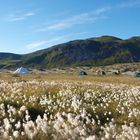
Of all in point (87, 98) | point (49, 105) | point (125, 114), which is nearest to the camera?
point (125, 114)

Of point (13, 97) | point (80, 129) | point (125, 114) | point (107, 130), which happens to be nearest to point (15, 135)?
point (80, 129)

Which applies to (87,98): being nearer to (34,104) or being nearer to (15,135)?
(34,104)

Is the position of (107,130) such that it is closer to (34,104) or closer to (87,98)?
(34,104)

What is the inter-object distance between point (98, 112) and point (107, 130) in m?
5.88

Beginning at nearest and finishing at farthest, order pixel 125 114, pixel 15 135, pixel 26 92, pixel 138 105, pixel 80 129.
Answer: pixel 15 135 → pixel 80 129 → pixel 125 114 → pixel 138 105 → pixel 26 92

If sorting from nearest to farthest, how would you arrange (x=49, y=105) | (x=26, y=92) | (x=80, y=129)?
(x=80, y=129)
(x=49, y=105)
(x=26, y=92)

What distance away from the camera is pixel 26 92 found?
20.0m

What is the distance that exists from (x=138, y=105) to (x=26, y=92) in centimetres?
576

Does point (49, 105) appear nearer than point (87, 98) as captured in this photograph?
Yes

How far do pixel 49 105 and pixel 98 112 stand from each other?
1.97m

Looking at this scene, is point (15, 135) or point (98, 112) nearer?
point (15, 135)

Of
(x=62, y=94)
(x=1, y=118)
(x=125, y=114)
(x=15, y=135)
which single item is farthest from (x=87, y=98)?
(x=15, y=135)

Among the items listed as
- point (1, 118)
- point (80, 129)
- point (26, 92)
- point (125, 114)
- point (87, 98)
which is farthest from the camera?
point (26, 92)

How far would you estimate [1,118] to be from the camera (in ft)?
40.9
